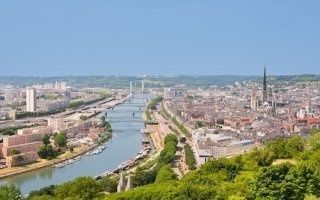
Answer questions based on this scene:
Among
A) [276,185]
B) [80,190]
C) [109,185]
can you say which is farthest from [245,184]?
[109,185]

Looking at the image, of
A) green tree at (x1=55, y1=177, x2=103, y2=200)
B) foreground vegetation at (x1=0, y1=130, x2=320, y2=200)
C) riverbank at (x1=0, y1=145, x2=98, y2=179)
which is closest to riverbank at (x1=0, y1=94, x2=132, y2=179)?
riverbank at (x1=0, y1=145, x2=98, y2=179)

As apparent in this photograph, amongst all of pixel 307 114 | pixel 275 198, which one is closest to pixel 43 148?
pixel 275 198

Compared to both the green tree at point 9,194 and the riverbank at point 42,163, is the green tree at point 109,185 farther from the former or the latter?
the riverbank at point 42,163

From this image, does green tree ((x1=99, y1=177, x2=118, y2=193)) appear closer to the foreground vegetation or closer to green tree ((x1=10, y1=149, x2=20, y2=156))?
the foreground vegetation

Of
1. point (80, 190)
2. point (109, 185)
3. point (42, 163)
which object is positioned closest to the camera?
point (80, 190)

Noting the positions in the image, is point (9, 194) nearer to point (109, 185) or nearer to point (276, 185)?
point (109, 185)

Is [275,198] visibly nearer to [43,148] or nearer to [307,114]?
[43,148]

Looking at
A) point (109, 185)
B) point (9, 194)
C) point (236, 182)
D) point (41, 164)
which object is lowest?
point (41, 164)

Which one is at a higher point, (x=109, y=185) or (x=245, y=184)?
(x=245, y=184)

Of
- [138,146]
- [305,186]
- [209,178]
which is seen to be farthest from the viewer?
[138,146]
